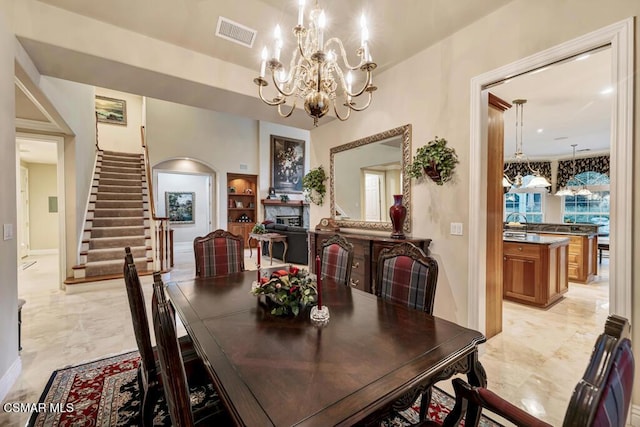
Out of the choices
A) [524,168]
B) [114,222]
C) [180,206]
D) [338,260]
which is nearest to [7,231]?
[338,260]

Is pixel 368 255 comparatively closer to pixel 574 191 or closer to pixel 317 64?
pixel 317 64

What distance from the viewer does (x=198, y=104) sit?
3.55 m

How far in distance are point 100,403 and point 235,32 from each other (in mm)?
3189

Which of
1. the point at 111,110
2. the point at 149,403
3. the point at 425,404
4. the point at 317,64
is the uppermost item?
the point at 111,110

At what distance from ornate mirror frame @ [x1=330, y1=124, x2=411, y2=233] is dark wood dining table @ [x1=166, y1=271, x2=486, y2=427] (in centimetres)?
168

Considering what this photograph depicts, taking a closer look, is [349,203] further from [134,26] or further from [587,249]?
[587,249]

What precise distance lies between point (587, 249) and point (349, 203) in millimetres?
4346

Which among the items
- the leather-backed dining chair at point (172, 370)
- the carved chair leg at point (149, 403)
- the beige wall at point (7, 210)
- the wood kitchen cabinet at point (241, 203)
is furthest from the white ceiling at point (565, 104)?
the wood kitchen cabinet at point (241, 203)

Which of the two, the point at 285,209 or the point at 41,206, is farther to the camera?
the point at 285,209

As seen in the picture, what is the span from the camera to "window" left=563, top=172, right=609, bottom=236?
693 cm

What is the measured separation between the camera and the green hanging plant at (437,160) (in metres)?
2.62

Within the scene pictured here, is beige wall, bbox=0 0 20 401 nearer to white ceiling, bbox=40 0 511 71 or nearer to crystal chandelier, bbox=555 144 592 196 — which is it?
white ceiling, bbox=40 0 511 71

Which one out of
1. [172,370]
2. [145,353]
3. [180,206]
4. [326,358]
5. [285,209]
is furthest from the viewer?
[180,206]

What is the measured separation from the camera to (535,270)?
3.62 m
